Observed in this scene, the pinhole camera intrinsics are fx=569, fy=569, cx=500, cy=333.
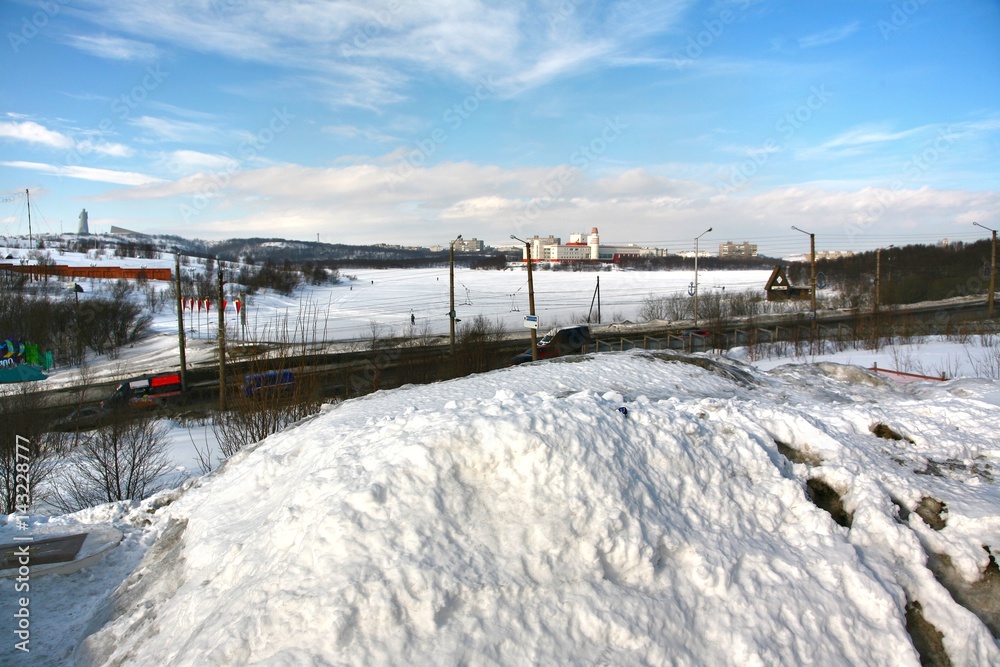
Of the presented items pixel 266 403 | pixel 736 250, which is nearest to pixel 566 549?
pixel 266 403

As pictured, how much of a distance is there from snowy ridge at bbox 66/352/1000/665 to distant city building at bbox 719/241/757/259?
10476 centimetres

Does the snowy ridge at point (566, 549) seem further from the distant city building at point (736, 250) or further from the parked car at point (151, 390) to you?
the distant city building at point (736, 250)

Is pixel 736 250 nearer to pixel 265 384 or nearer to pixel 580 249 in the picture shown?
pixel 580 249

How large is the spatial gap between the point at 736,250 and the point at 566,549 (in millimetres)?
112338

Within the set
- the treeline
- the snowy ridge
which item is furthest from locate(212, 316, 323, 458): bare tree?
the treeline

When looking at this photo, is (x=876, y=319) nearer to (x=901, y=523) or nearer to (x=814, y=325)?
(x=814, y=325)

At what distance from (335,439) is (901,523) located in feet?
18.1

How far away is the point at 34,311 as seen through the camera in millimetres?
34406

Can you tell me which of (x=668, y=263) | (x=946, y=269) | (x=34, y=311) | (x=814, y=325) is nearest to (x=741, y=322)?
(x=814, y=325)

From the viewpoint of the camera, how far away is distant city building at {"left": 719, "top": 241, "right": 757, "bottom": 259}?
4094 inches

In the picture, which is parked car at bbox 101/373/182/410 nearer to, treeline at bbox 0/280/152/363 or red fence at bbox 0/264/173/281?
treeline at bbox 0/280/152/363

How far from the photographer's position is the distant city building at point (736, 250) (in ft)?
341

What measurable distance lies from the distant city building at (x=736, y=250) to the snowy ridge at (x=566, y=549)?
344ft

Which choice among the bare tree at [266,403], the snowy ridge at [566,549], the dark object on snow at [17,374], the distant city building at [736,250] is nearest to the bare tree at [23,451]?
the bare tree at [266,403]
